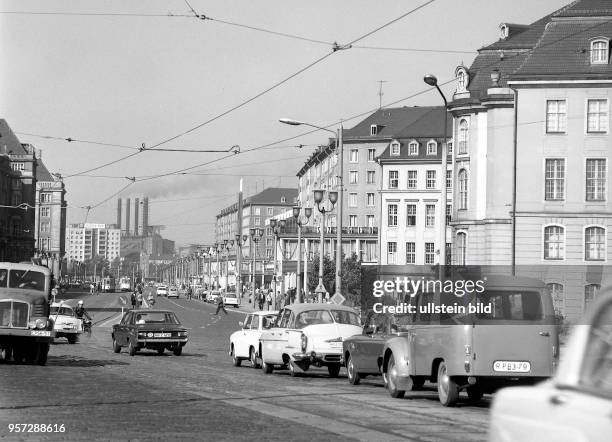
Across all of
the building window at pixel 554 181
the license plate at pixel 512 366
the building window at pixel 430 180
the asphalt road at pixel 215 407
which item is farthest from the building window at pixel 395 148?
the license plate at pixel 512 366

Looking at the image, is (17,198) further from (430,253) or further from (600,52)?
(600,52)

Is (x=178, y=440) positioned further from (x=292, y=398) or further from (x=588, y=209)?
(x=588, y=209)

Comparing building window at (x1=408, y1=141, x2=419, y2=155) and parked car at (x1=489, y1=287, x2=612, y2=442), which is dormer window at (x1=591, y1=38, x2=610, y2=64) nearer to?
building window at (x1=408, y1=141, x2=419, y2=155)

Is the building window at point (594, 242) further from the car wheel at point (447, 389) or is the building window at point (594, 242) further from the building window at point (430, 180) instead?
the building window at point (430, 180)

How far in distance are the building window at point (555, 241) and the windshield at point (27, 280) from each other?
38979 mm

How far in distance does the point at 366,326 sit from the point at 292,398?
3765 millimetres

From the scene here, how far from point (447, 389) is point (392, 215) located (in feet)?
321

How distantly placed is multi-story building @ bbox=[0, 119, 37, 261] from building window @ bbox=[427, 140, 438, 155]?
57760mm

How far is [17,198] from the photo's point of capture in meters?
178

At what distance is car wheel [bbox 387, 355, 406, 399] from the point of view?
20.0m

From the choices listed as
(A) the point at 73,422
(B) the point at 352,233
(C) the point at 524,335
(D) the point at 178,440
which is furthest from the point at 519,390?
(B) the point at 352,233

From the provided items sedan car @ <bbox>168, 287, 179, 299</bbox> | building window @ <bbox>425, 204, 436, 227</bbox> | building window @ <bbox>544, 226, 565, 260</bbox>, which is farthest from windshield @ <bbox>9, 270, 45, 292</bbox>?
sedan car @ <bbox>168, 287, 179, 299</bbox>

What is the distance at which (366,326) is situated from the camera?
22578mm

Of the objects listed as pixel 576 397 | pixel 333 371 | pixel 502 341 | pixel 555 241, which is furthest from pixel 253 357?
→ pixel 555 241
